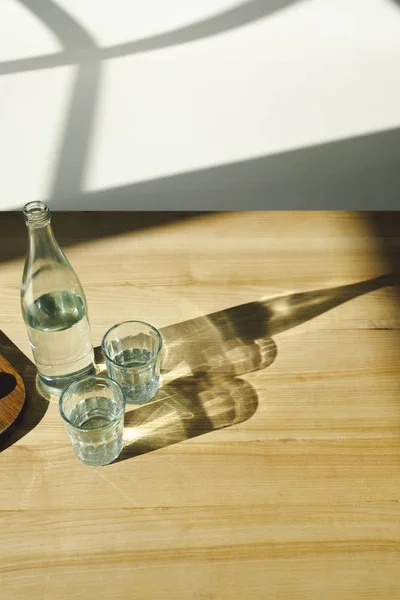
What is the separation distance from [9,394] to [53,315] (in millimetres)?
111

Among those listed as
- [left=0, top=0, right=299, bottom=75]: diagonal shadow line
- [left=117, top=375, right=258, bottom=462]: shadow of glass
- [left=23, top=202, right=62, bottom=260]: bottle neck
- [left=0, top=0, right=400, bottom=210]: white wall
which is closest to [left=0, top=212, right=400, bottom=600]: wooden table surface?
[left=117, top=375, right=258, bottom=462]: shadow of glass

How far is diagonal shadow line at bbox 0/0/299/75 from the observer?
9.13ft

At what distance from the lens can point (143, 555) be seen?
0.73 m

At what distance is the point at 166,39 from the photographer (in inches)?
113

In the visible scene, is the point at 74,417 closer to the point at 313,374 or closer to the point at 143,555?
the point at 143,555

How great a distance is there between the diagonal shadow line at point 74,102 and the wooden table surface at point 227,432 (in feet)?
3.94

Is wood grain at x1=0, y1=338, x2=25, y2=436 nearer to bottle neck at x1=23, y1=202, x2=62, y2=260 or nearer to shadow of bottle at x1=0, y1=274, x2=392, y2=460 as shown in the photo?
shadow of bottle at x1=0, y1=274, x2=392, y2=460

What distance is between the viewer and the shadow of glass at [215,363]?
2.81ft

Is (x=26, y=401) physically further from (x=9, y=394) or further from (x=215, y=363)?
(x=215, y=363)

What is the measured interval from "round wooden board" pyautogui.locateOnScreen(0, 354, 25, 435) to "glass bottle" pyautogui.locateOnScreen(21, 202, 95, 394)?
31 millimetres

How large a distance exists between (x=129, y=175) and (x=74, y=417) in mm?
1553

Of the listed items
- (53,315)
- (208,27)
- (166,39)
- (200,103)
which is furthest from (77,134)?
(53,315)

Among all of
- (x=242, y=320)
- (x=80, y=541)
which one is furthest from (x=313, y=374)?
(x=80, y=541)

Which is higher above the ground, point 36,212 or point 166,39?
point 36,212
